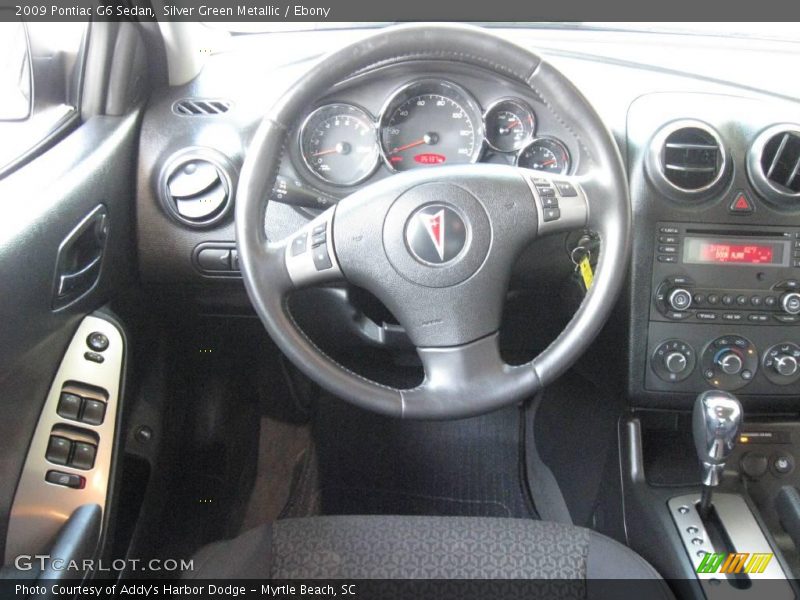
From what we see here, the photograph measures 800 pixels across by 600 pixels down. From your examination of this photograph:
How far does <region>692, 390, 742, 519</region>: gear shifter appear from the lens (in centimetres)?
115

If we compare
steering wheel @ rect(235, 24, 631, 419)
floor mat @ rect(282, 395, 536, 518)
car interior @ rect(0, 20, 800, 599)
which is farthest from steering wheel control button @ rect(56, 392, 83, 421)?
floor mat @ rect(282, 395, 536, 518)

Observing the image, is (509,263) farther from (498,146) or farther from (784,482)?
(784,482)

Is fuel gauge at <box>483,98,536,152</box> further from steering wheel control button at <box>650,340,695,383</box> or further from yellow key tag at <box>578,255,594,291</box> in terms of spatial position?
steering wheel control button at <box>650,340,695,383</box>

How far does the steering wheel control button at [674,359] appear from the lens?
140cm

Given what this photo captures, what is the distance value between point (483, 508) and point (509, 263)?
923mm

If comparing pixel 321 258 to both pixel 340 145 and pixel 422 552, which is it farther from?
pixel 422 552

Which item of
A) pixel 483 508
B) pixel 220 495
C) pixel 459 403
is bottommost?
pixel 483 508

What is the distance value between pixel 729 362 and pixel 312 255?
81 centimetres

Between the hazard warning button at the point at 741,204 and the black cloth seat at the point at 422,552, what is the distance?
628 mm

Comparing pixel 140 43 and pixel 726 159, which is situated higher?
pixel 140 43

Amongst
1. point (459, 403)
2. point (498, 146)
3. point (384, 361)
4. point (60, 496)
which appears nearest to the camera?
point (459, 403)

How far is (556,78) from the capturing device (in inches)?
43.6

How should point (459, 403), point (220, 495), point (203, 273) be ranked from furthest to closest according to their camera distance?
point (220, 495), point (203, 273), point (459, 403)

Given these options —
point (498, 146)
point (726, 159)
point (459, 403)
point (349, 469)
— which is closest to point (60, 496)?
point (459, 403)
